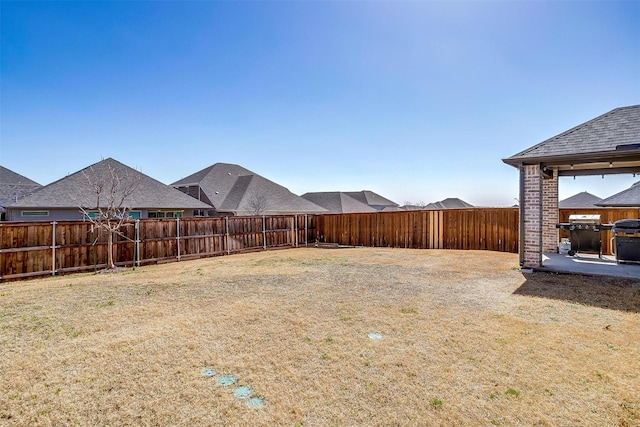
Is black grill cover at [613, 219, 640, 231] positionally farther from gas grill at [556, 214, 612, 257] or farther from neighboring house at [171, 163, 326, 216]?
neighboring house at [171, 163, 326, 216]

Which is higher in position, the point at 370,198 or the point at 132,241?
the point at 370,198

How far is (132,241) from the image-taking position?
10.7 metres

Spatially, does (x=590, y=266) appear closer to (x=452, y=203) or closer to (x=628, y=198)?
(x=628, y=198)

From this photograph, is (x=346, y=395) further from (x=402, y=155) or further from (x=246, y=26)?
(x=402, y=155)

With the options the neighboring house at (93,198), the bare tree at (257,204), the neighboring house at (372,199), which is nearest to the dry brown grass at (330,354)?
the neighboring house at (93,198)

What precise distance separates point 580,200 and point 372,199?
785 inches

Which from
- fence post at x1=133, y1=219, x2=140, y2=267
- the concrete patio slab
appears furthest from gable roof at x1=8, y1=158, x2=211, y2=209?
the concrete patio slab

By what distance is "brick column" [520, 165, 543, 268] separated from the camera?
7883 millimetres

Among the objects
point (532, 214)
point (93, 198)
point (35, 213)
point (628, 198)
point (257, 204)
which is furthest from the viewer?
point (257, 204)

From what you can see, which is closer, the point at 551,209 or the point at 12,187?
the point at 551,209

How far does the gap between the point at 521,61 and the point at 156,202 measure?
698 inches

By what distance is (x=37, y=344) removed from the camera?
3.98m

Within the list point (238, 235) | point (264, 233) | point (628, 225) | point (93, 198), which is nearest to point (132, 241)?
point (238, 235)

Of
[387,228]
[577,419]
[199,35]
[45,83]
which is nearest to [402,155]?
[387,228]
